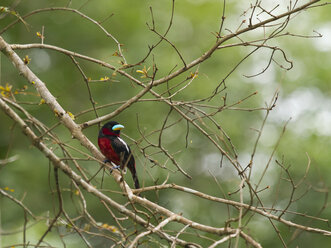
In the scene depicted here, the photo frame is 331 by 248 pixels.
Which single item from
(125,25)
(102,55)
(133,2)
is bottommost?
(102,55)

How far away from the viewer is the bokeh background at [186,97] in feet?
39.9

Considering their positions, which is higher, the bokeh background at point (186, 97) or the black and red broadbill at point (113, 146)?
the bokeh background at point (186, 97)

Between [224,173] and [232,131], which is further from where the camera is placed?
[232,131]

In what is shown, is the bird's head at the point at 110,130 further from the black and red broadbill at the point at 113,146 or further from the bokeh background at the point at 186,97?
the bokeh background at the point at 186,97

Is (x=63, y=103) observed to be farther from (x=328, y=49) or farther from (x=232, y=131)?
(x=328, y=49)

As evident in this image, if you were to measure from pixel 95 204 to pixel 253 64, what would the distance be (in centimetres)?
619

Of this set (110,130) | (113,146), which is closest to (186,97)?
(110,130)

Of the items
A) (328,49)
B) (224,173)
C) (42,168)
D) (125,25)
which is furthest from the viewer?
(328,49)

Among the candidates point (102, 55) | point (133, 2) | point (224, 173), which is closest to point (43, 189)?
point (102, 55)

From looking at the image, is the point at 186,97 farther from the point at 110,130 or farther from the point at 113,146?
the point at 113,146

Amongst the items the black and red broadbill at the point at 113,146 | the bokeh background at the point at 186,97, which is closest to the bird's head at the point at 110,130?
the black and red broadbill at the point at 113,146

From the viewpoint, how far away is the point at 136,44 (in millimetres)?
12836

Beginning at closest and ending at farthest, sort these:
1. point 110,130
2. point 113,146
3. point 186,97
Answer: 1. point 113,146
2. point 110,130
3. point 186,97

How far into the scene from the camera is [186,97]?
12508 mm
